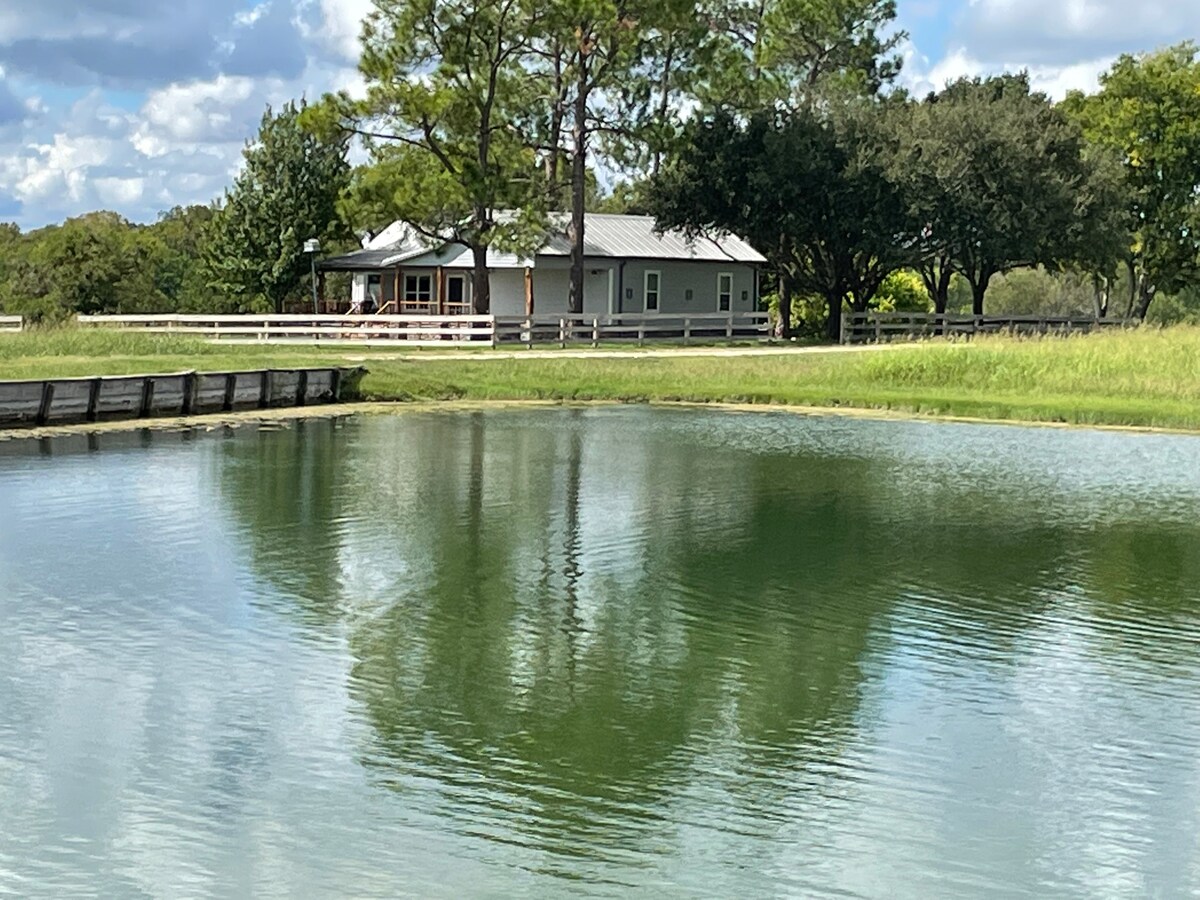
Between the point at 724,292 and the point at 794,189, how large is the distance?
33.9 ft

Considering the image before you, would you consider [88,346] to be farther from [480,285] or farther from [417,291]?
[417,291]

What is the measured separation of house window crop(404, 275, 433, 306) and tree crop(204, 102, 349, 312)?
694cm

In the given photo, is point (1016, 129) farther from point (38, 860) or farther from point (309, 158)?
point (38, 860)

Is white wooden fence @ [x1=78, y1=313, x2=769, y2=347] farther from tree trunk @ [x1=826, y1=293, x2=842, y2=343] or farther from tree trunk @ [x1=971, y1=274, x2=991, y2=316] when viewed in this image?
tree trunk @ [x1=971, y1=274, x2=991, y2=316]

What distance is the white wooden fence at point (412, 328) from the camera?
52.4 metres

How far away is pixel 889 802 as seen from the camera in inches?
368

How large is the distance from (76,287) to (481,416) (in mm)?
46400

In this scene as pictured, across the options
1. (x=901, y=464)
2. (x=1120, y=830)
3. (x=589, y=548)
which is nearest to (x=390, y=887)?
(x=1120, y=830)

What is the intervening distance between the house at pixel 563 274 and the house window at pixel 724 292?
4cm

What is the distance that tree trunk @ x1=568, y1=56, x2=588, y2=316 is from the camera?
59406mm

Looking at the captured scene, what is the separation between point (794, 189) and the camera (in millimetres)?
60688

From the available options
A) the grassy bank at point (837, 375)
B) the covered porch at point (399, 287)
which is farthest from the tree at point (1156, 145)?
the grassy bank at point (837, 375)

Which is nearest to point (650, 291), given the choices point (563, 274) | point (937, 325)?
point (563, 274)

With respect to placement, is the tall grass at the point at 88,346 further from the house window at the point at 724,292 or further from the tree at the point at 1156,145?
the tree at the point at 1156,145
